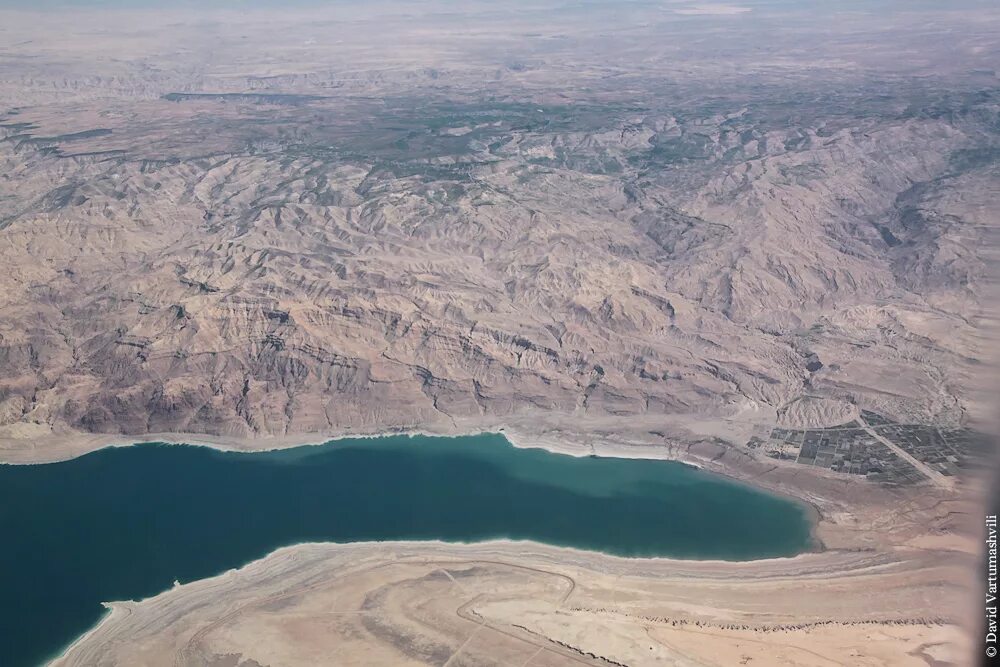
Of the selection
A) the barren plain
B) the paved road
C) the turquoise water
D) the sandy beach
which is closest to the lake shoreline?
the barren plain

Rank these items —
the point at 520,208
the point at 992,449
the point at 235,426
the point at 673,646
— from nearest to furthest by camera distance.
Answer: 1. the point at 992,449
2. the point at 673,646
3. the point at 235,426
4. the point at 520,208

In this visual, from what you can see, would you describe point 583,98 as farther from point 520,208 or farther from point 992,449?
point 992,449

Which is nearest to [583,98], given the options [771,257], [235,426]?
[771,257]

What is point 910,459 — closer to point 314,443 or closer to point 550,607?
point 550,607

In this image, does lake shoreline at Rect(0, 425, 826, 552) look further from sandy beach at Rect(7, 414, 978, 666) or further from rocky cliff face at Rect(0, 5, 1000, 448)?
sandy beach at Rect(7, 414, 978, 666)

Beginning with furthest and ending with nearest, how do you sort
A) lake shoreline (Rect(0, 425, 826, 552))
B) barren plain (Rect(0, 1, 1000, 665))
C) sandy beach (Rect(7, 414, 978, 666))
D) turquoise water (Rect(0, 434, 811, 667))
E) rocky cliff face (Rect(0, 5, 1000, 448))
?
rocky cliff face (Rect(0, 5, 1000, 448)) → lake shoreline (Rect(0, 425, 826, 552)) → turquoise water (Rect(0, 434, 811, 667)) → barren plain (Rect(0, 1, 1000, 665)) → sandy beach (Rect(7, 414, 978, 666))

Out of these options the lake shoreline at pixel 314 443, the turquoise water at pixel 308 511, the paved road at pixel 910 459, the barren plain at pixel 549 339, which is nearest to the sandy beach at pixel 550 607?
the barren plain at pixel 549 339
